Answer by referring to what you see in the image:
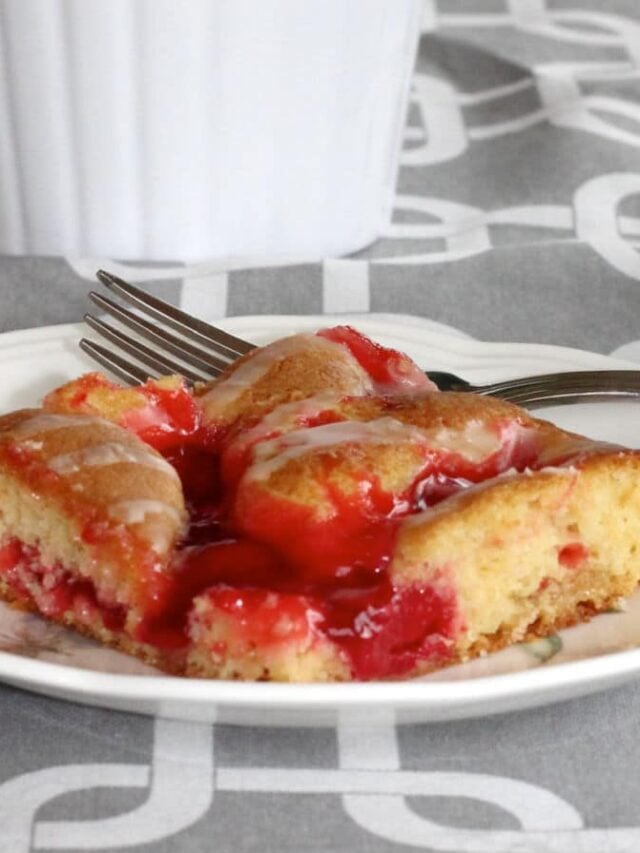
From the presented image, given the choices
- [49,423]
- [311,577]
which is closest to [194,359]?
[49,423]

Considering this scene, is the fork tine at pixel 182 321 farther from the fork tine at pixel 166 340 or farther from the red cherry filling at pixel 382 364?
the red cherry filling at pixel 382 364

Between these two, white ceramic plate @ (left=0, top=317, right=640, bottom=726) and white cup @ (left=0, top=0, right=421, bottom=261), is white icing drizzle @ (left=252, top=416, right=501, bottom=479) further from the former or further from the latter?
white cup @ (left=0, top=0, right=421, bottom=261)

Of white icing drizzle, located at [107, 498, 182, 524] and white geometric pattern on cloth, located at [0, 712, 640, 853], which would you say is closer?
white geometric pattern on cloth, located at [0, 712, 640, 853]

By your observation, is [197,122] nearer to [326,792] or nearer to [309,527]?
[309,527]

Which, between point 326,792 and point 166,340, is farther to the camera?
point 166,340

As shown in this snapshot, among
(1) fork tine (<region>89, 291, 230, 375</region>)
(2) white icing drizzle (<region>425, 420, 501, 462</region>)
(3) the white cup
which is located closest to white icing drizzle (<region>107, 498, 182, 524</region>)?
(2) white icing drizzle (<region>425, 420, 501, 462</region>)

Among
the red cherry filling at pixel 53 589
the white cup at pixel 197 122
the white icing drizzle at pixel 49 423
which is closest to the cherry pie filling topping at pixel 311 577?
the red cherry filling at pixel 53 589
